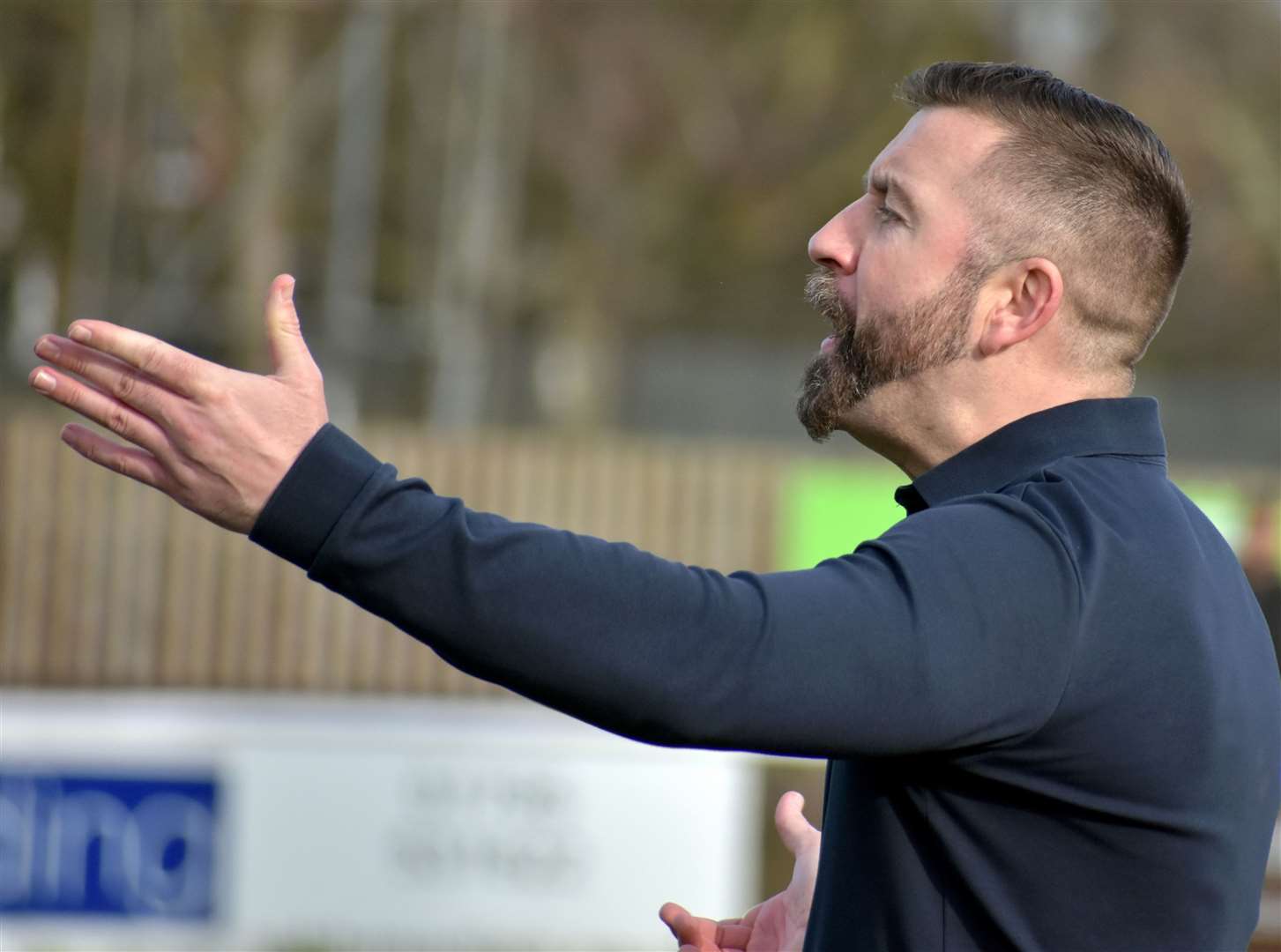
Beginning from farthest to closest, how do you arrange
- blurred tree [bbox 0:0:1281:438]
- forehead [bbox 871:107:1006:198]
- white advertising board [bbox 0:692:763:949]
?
blurred tree [bbox 0:0:1281:438], white advertising board [bbox 0:692:763:949], forehead [bbox 871:107:1006:198]

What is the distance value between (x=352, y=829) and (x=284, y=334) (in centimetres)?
618

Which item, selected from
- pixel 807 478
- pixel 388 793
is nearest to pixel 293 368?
pixel 388 793

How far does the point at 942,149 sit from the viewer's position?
2.00 meters

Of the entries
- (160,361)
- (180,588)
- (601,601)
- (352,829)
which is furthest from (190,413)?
(180,588)

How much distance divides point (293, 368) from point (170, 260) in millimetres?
17306

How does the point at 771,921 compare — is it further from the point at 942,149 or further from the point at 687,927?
the point at 942,149

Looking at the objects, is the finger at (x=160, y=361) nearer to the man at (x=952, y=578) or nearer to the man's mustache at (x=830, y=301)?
the man at (x=952, y=578)

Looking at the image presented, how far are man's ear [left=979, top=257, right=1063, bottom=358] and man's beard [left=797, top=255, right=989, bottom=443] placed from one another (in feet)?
0.08

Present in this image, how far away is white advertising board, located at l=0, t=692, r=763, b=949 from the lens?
285 inches

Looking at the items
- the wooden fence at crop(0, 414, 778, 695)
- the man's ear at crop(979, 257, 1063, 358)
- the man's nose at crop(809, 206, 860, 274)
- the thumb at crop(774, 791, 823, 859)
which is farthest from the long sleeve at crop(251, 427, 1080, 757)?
the wooden fence at crop(0, 414, 778, 695)

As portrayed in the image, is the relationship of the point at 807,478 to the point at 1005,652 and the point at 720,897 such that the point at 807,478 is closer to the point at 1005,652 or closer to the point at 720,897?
the point at 720,897

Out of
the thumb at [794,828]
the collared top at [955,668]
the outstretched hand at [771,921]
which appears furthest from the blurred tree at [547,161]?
the collared top at [955,668]

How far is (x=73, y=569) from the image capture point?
953 cm

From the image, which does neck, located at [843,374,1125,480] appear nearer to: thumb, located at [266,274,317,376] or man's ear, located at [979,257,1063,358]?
man's ear, located at [979,257,1063,358]
